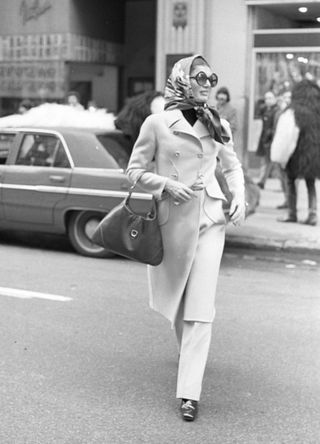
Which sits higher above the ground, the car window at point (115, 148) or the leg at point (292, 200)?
the car window at point (115, 148)

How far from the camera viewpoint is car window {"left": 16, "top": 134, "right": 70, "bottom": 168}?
30.3 feet

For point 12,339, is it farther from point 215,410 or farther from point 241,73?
point 241,73

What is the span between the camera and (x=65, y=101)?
17.0 meters

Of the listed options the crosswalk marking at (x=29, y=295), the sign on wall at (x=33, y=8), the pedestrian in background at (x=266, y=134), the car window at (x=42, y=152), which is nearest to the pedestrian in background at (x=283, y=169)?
the pedestrian in background at (x=266, y=134)

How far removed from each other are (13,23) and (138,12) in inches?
120

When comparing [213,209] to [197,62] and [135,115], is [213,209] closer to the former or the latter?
[197,62]

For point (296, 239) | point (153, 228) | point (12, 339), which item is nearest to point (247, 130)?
point (296, 239)

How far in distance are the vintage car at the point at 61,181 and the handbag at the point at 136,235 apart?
4.12 meters

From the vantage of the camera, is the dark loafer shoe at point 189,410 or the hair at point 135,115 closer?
the dark loafer shoe at point 189,410

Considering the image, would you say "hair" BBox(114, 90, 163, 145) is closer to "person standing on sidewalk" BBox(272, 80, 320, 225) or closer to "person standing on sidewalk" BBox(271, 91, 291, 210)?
"person standing on sidewalk" BBox(272, 80, 320, 225)

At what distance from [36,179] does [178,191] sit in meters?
5.17

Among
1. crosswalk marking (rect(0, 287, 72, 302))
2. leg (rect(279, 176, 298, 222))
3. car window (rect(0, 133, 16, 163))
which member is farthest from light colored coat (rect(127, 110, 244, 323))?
leg (rect(279, 176, 298, 222))

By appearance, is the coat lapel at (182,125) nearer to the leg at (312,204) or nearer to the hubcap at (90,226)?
the hubcap at (90,226)

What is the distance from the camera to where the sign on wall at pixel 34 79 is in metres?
17.2
